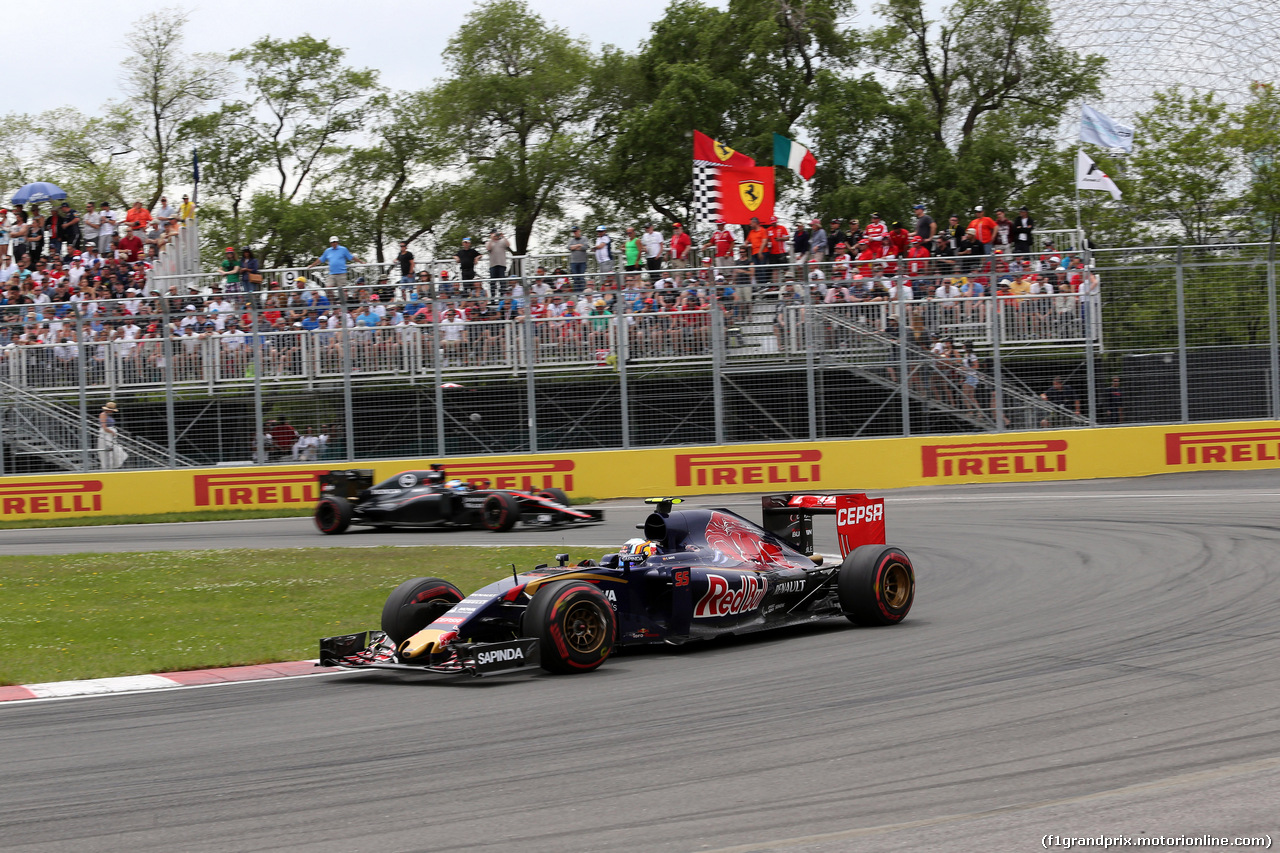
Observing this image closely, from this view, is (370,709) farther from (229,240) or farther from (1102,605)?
(229,240)

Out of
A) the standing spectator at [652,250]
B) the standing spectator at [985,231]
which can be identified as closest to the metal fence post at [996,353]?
the standing spectator at [985,231]

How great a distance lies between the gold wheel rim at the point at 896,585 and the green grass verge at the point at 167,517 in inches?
505

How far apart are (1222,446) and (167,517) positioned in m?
18.8

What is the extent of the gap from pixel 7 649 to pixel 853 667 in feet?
22.0

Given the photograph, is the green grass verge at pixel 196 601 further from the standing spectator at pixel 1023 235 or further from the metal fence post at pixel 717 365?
the standing spectator at pixel 1023 235

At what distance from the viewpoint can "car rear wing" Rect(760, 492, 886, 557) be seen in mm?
11188

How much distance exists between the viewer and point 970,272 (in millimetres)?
23219

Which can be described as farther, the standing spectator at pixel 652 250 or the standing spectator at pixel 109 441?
the standing spectator at pixel 652 250

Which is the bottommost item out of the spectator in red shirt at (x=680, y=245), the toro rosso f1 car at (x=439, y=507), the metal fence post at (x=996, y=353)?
the toro rosso f1 car at (x=439, y=507)

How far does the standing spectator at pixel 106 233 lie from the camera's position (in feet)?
104

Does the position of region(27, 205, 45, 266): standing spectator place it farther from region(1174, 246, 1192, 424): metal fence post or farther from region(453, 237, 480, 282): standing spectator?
region(1174, 246, 1192, 424): metal fence post

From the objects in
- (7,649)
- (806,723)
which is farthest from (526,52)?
(806,723)

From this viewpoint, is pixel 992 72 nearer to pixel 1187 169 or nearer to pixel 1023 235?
pixel 1187 169

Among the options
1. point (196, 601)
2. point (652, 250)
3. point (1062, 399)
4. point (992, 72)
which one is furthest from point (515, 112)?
point (196, 601)
